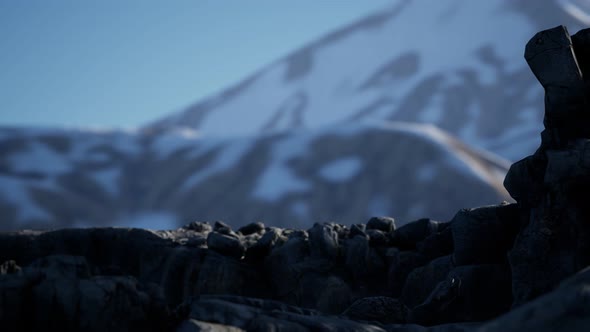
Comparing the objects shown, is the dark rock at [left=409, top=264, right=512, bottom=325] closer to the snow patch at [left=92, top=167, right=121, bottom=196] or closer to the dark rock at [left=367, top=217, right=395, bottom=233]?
the dark rock at [left=367, top=217, right=395, bottom=233]

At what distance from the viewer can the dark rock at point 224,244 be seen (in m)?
12.7

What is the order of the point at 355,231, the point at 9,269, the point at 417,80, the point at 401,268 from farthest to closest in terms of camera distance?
the point at 417,80 < the point at 355,231 < the point at 401,268 < the point at 9,269

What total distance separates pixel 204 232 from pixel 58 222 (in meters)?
58.5

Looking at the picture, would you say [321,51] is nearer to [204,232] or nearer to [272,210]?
[272,210]

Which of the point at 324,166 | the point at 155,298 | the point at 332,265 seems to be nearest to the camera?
the point at 155,298

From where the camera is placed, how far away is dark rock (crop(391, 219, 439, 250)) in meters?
13.7

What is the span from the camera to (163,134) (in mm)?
93312

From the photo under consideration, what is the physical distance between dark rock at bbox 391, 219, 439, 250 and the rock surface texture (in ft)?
0.07

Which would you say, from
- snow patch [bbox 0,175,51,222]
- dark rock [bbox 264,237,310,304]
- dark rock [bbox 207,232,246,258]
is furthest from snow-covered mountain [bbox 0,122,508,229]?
dark rock [bbox 207,232,246,258]

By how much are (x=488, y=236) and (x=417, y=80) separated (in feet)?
349

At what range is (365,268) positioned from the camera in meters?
12.9

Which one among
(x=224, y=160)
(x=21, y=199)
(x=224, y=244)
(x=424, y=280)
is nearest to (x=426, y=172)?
(x=224, y=160)

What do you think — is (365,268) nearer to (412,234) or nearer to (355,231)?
(355,231)

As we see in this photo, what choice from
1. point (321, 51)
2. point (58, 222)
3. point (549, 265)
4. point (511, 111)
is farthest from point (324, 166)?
point (321, 51)
